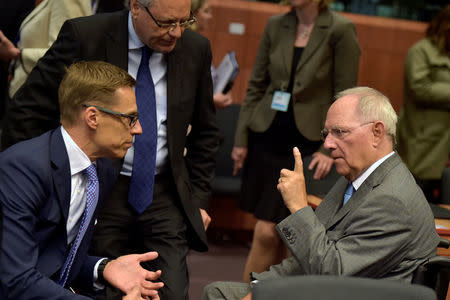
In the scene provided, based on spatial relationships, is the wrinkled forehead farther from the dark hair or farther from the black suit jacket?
the dark hair

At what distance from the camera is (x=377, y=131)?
8.34 ft

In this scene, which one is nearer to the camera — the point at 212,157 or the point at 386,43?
the point at 212,157

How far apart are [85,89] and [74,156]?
0.23 m

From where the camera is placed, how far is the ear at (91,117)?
2.46 meters

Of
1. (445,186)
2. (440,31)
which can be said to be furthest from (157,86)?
(440,31)

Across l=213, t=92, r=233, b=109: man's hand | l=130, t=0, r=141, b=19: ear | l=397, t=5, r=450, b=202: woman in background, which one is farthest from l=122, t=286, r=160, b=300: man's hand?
l=397, t=5, r=450, b=202: woman in background

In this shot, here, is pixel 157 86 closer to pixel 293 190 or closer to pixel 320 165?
A: pixel 293 190

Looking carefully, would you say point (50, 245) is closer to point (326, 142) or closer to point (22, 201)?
point (22, 201)

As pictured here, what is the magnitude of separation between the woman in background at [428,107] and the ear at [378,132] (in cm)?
255

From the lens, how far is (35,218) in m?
2.32

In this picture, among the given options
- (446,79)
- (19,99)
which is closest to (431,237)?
(19,99)

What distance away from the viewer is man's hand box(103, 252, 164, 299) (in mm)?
2438

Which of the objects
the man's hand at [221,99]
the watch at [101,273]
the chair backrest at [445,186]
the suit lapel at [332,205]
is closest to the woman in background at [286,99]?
the man's hand at [221,99]

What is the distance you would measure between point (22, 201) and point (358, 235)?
1086 mm
